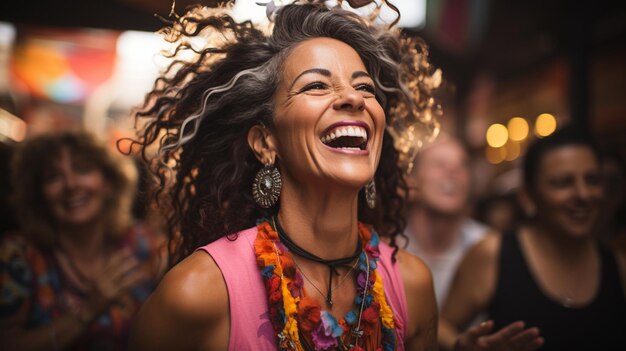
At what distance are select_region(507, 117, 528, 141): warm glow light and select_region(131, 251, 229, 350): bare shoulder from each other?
8.96m

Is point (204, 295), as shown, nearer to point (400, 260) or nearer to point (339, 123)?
point (339, 123)

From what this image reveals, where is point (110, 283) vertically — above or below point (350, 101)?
below

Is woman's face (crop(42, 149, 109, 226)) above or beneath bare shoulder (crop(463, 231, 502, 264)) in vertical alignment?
above

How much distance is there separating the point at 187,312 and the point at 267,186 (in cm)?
54

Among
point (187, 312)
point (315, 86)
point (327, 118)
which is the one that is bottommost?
point (187, 312)

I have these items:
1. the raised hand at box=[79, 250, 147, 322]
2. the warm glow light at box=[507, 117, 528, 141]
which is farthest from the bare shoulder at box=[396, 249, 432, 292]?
the warm glow light at box=[507, 117, 528, 141]

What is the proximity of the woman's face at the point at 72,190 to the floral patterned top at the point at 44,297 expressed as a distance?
0.26m

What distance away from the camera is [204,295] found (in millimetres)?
1664

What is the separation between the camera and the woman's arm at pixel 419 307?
2.04 m

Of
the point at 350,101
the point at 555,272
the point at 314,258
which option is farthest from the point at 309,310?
the point at 555,272

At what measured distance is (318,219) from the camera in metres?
1.91

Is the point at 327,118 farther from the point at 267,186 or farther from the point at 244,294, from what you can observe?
the point at 244,294

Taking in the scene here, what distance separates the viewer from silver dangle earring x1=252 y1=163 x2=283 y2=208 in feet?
6.30

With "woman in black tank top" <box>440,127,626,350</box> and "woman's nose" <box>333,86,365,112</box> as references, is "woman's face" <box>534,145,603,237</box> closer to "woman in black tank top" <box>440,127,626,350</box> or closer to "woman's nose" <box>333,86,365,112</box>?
"woman in black tank top" <box>440,127,626,350</box>
